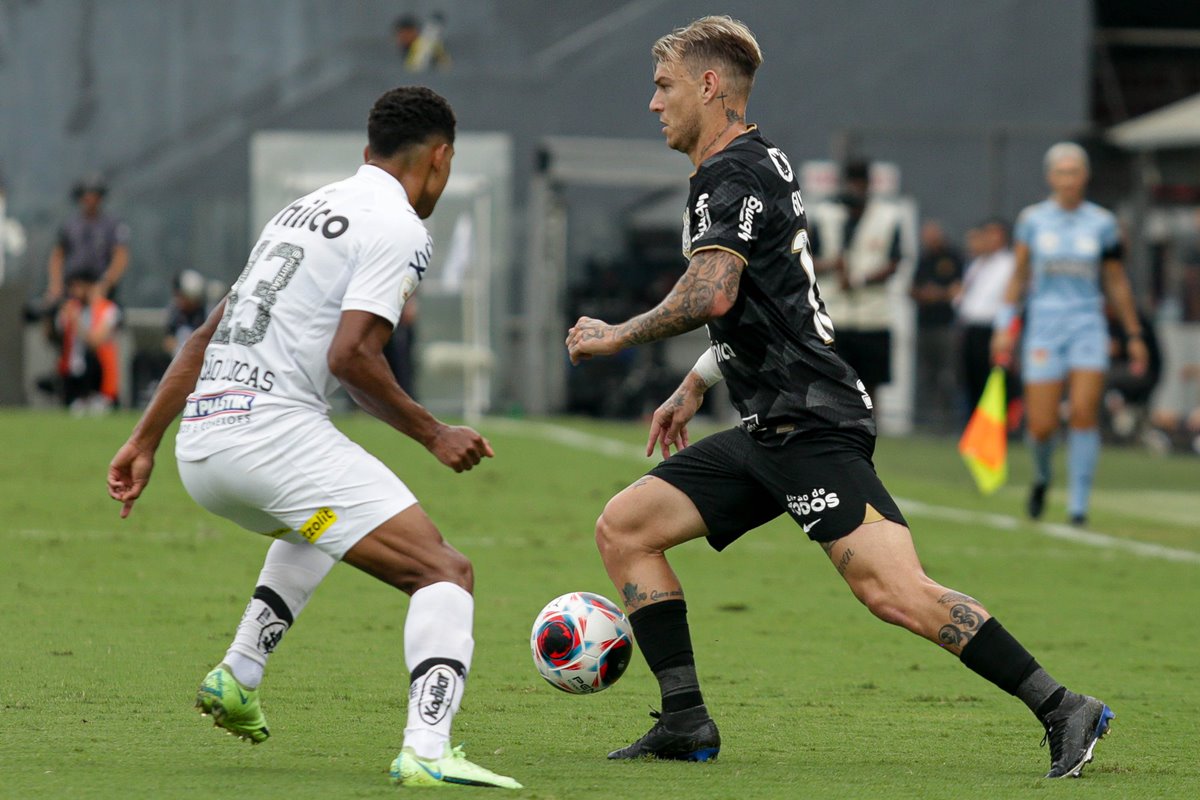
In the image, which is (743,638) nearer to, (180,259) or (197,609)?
(197,609)

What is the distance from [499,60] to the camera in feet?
85.4

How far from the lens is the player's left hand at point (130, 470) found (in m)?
5.34

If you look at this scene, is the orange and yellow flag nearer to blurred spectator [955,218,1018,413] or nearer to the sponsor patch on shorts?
blurred spectator [955,218,1018,413]

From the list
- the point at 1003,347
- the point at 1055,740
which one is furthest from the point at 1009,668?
the point at 1003,347

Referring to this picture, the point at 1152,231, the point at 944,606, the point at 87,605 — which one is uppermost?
the point at 1152,231

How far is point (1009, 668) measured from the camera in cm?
530

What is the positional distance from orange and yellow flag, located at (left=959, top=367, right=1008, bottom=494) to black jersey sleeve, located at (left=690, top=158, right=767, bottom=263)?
8.75 metres

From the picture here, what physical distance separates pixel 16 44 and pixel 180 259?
360 centimetres

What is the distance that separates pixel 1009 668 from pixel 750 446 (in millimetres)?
968

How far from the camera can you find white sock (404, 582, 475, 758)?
4836 mm

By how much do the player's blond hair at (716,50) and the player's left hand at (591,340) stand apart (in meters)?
0.83

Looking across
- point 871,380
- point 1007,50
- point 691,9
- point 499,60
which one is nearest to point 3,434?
point 871,380

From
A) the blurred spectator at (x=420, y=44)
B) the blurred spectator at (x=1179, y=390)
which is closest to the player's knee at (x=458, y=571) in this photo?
the blurred spectator at (x=1179, y=390)

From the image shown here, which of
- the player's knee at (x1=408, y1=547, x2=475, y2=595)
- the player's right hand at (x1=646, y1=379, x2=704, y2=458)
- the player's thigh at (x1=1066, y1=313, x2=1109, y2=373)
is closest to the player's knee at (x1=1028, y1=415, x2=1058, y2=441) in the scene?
the player's thigh at (x1=1066, y1=313, x2=1109, y2=373)
